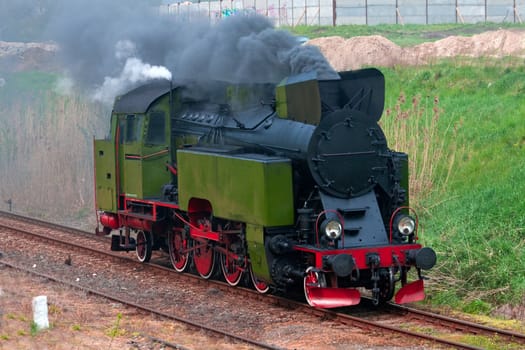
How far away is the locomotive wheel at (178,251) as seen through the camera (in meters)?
13.3

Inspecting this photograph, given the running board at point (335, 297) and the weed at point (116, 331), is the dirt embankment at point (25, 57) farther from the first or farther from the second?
the running board at point (335, 297)

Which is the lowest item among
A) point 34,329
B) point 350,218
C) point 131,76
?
point 34,329

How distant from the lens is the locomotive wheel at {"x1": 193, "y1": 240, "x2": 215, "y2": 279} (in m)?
12.6

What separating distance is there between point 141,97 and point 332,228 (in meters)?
5.20

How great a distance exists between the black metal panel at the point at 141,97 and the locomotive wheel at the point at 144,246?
6.93 ft

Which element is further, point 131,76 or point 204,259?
point 131,76

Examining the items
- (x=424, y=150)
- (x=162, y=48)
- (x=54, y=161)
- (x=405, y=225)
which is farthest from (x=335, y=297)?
(x=54, y=161)

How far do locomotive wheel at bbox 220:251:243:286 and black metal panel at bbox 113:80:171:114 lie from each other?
288 cm

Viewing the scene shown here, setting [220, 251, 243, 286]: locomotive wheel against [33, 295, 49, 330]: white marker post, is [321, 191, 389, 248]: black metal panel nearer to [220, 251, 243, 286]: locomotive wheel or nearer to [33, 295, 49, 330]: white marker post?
[220, 251, 243, 286]: locomotive wheel

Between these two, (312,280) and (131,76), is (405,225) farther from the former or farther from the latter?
(131,76)

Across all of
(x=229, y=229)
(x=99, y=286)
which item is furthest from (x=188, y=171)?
(x=99, y=286)

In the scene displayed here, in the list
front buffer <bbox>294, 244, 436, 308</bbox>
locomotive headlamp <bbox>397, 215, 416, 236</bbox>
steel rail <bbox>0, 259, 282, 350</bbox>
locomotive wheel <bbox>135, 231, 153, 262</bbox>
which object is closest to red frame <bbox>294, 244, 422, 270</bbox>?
front buffer <bbox>294, 244, 436, 308</bbox>

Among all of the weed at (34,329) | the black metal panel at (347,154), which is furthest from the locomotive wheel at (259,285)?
the weed at (34,329)

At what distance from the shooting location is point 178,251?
13.6 meters
